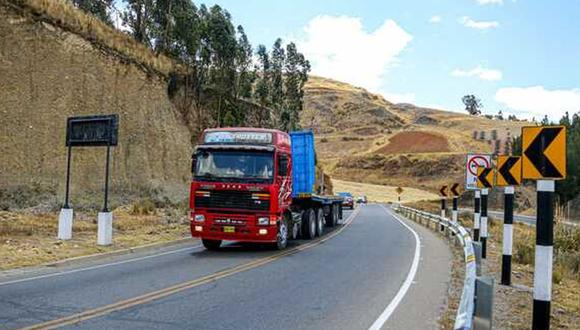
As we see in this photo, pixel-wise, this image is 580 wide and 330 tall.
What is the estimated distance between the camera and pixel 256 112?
61.9 m

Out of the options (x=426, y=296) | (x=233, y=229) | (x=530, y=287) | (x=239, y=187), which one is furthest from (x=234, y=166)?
(x=530, y=287)

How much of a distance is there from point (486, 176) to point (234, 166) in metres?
7.38

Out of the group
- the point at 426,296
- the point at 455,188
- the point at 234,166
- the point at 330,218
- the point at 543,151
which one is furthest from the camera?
the point at 330,218

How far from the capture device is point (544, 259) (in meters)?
8.23

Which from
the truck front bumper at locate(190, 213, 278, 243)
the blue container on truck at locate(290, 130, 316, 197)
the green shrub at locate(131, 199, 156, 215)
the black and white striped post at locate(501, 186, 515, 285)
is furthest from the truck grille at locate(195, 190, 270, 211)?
the green shrub at locate(131, 199, 156, 215)

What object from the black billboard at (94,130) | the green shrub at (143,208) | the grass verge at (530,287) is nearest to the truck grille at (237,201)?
the black billboard at (94,130)

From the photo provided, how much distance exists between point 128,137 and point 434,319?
28.7 meters

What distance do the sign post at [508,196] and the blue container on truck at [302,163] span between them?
954 cm

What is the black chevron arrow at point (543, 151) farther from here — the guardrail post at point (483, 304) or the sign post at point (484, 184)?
the sign post at point (484, 184)

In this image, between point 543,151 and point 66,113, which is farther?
point 66,113

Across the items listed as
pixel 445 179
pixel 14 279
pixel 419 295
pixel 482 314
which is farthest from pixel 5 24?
pixel 445 179

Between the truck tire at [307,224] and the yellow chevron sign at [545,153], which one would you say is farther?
the truck tire at [307,224]

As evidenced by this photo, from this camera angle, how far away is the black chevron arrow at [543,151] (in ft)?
27.3

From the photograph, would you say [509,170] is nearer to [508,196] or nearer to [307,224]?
[508,196]
